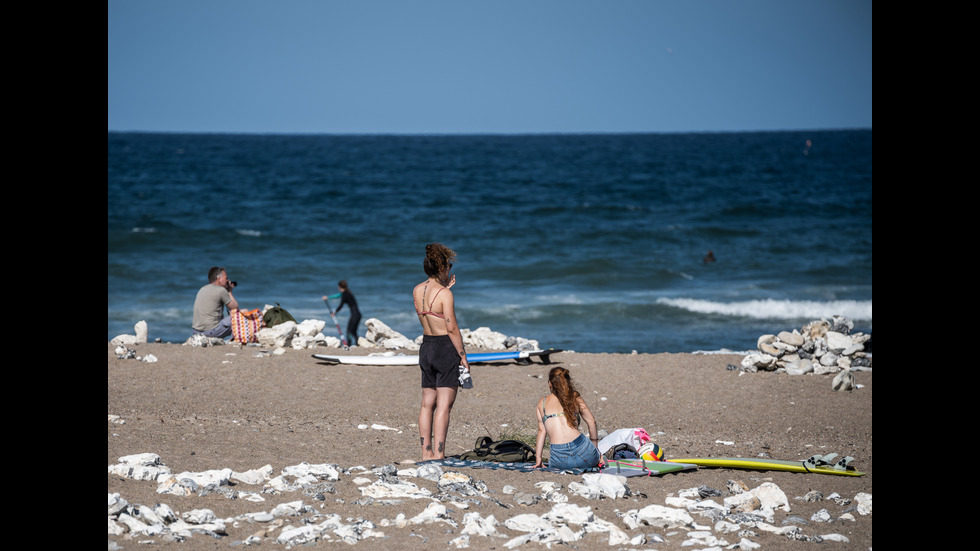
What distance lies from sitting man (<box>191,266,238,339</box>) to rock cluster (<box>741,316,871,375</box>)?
6920 mm

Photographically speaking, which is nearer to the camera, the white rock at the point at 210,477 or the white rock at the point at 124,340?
the white rock at the point at 210,477

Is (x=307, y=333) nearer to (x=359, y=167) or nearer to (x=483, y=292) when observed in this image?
(x=483, y=292)

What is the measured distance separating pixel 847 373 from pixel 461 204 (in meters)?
27.9

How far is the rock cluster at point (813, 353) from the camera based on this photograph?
10250 mm

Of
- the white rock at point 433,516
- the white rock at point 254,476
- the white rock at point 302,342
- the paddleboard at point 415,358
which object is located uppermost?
the white rock at point 302,342

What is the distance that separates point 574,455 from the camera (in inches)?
230

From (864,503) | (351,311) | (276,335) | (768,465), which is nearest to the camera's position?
(864,503)

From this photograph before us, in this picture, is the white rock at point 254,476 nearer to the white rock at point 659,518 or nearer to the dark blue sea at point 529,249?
the white rock at point 659,518

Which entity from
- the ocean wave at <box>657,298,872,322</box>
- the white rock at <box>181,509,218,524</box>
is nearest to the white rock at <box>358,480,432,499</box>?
the white rock at <box>181,509,218,524</box>

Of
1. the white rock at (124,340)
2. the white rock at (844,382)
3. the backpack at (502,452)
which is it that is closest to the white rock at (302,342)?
the white rock at (124,340)

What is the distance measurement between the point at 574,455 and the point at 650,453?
782 millimetres

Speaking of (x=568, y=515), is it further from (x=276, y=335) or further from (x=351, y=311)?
(x=351, y=311)

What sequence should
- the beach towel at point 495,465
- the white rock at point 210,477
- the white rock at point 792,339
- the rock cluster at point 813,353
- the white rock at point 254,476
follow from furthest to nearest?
the white rock at point 792,339 → the rock cluster at point 813,353 → the beach towel at point 495,465 → the white rock at point 254,476 → the white rock at point 210,477

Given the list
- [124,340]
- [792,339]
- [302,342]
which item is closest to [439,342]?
[302,342]
